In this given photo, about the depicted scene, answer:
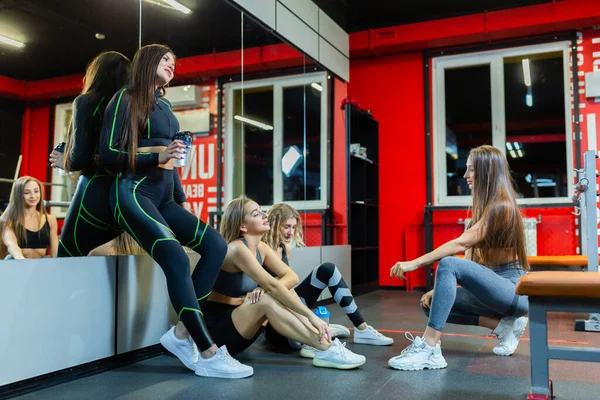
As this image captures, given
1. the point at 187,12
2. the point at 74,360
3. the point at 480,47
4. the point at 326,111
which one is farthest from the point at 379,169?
the point at 74,360

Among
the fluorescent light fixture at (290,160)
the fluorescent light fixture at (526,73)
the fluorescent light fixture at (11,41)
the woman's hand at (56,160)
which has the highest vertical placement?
the fluorescent light fixture at (526,73)

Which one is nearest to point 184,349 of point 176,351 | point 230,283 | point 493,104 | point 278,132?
point 176,351

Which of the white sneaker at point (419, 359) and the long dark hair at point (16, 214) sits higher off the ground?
the long dark hair at point (16, 214)

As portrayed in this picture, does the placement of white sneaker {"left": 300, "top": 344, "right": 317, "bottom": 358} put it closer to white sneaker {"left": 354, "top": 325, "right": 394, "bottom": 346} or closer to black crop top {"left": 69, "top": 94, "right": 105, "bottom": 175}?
white sneaker {"left": 354, "top": 325, "right": 394, "bottom": 346}

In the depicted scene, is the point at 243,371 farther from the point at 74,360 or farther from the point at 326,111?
the point at 326,111

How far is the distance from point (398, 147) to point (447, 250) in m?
3.70

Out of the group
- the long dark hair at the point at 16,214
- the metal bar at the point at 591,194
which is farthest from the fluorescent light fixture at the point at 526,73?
the long dark hair at the point at 16,214

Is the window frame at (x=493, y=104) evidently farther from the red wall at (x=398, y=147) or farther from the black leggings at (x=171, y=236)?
the black leggings at (x=171, y=236)

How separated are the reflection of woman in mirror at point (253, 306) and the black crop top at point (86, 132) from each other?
0.65 m

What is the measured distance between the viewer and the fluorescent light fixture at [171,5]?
10.0ft

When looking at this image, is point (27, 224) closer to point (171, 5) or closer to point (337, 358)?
point (337, 358)

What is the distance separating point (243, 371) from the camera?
2074mm

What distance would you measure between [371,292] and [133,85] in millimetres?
3977

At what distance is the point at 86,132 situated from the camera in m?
2.18
